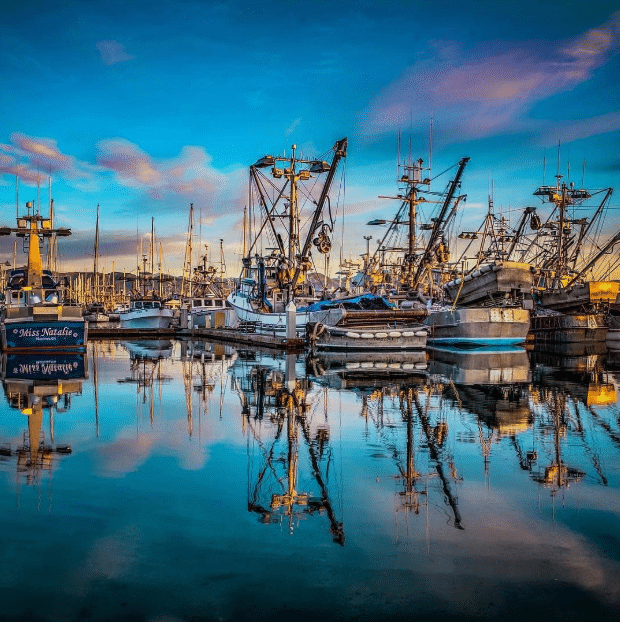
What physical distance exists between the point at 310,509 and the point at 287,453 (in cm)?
287

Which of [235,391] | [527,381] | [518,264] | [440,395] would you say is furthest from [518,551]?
[518,264]

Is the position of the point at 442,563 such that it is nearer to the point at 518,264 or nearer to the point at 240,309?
the point at 518,264

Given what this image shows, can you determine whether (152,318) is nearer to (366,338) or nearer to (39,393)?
(366,338)

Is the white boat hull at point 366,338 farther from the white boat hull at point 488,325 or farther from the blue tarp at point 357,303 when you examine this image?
the blue tarp at point 357,303

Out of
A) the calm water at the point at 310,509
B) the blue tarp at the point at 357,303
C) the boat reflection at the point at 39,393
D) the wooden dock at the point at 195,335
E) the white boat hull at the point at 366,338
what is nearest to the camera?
the calm water at the point at 310,509

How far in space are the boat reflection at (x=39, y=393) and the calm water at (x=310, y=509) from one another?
82 millimetres

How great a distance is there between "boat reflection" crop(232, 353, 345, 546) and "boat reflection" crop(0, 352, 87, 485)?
117 inches

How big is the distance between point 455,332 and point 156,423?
1038 inches

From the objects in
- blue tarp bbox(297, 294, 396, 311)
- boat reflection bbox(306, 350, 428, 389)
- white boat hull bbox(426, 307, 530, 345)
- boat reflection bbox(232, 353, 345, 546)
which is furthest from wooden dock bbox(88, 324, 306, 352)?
boat reflection bbox(232, 353, 345, 546)

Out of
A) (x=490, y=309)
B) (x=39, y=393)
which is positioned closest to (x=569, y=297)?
(x=490, y=309)

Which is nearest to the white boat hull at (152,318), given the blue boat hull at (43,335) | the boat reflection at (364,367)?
the blue boat hull at (43,335)

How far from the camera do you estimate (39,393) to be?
1742cm

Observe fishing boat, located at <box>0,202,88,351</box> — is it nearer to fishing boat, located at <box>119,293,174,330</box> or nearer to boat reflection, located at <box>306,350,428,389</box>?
boat reflection, located at <box>306,350,428,389</box>

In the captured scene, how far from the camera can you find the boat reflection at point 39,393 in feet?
32.7
